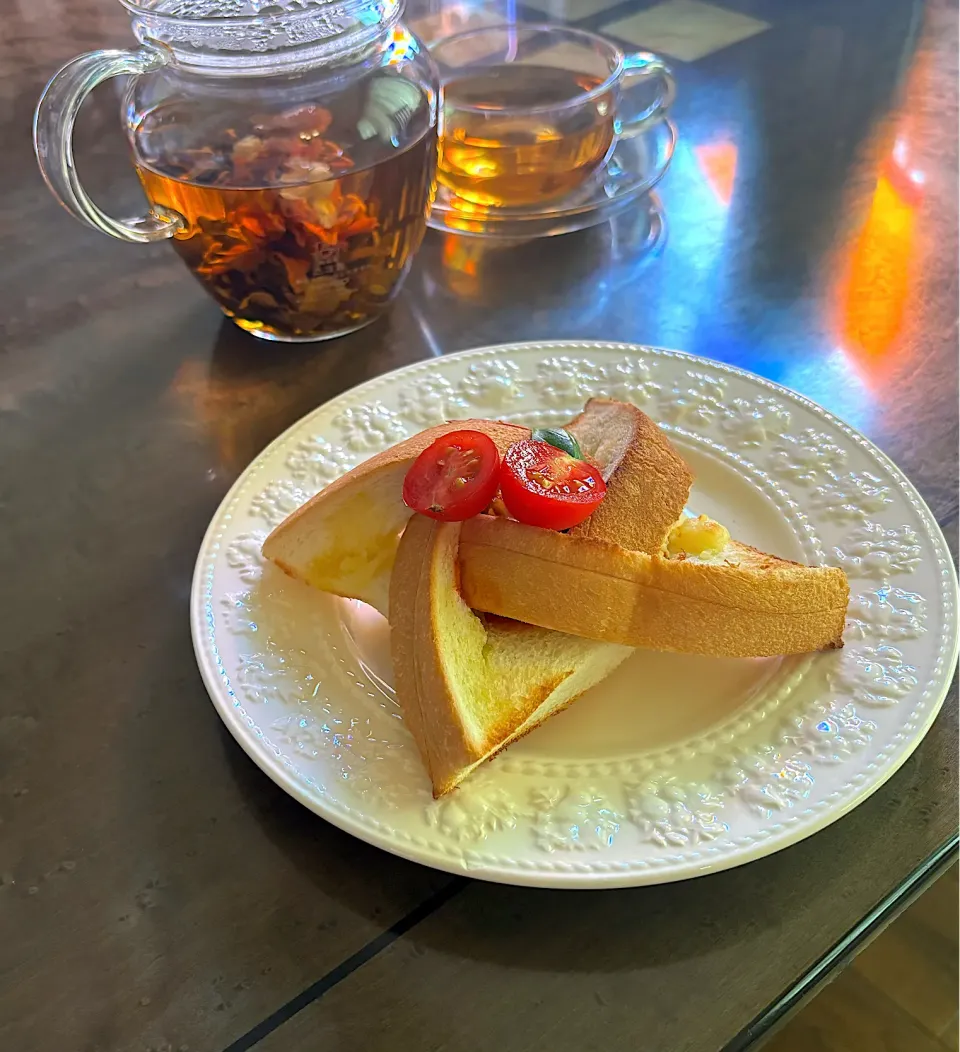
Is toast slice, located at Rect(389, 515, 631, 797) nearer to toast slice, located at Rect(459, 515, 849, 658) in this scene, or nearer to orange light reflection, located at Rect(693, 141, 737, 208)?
toast slice, located at Rect(459, 515, 849, 658)

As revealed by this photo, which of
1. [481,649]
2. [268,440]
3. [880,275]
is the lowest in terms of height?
[268,440]

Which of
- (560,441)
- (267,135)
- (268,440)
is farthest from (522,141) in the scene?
(560,441)

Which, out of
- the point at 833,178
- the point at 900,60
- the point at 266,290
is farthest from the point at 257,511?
the point at 900,60

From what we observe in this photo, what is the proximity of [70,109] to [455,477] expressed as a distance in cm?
58

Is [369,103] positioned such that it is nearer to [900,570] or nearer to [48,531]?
[48,531]

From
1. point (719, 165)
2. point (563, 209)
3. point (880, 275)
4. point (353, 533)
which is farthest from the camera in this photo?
point (719, 165)

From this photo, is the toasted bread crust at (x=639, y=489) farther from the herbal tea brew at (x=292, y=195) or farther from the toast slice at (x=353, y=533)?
the herbal tea brew at (x=292, y=195)

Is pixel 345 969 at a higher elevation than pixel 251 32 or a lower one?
lower

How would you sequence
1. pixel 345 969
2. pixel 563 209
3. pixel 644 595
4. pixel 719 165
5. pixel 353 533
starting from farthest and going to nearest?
pixel 719 165
pixel 563 209
pixel 353 533
pixel 644 595
pixel 345 969

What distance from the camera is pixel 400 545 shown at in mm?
837

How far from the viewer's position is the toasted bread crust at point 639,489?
826 mm

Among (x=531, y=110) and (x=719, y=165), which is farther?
(x=719, y=165)

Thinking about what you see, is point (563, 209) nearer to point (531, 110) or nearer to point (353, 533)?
point (531, 110)

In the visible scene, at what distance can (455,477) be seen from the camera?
813 millimetres
